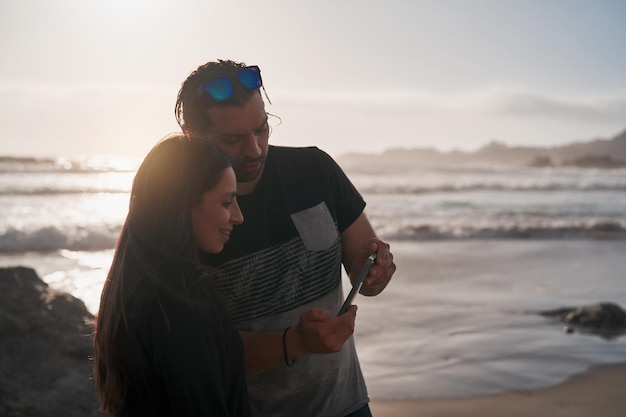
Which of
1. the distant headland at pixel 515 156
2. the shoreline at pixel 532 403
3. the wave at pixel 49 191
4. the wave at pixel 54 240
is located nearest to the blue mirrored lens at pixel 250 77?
the shoreline at pixel 532 403

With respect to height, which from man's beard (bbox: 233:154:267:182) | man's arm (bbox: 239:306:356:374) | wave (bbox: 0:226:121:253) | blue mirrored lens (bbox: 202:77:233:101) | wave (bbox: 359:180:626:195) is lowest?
wave (bbox: 0:226:121:253)

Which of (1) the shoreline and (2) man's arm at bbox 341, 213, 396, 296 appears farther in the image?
(1) the shoreline

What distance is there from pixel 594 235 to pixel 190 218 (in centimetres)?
1508

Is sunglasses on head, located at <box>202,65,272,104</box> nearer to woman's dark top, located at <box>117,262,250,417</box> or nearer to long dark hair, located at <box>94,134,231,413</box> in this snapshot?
long dark hair, located at <box>94,134,231,413</box>

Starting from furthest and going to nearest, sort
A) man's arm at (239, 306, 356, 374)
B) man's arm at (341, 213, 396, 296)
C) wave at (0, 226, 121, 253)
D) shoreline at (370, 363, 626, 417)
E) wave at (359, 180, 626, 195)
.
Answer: wave at (359, 180, 626, 195)
wave at (0, 226, 121, 253)
shoreline at (370, 363, 626, 417)
man's arm at (341, 213, 396, 296)
man's arm at (239, 306, 356, 374)

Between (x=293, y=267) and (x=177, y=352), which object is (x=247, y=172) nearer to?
(x=293, y=267)

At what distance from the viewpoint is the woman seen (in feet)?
Answer: 6.17

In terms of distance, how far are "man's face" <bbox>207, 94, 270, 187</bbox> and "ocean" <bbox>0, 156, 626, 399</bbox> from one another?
3517 mm

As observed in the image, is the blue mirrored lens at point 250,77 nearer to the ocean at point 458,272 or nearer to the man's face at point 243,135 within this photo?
the man's face at point 243,135

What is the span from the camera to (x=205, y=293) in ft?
6.46

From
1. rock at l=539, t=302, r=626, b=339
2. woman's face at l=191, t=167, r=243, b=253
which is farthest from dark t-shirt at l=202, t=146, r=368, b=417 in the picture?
rock at l=539, t=302, r=626, b=339

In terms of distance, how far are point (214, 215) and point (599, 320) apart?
20.2 ft

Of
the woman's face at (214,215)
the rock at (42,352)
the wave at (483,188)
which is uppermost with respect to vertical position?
the woman's face at (214,215)

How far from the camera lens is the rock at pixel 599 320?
23.9ft
